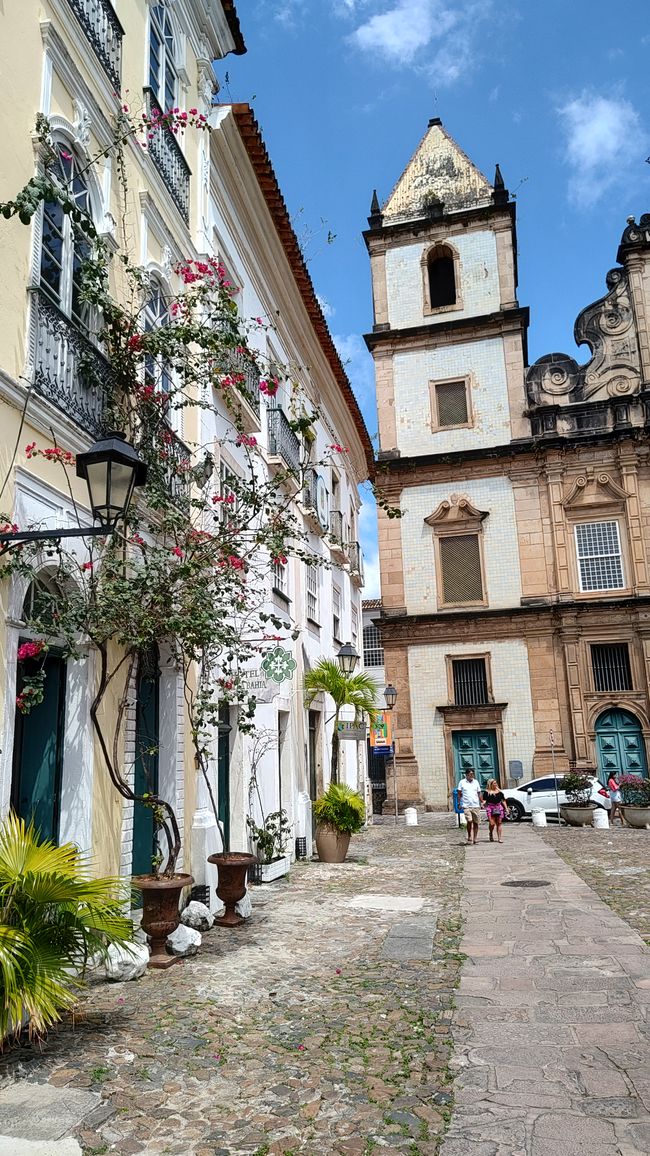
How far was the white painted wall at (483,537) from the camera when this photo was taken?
25.3 metres

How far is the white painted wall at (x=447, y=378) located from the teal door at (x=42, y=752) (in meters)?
21.4

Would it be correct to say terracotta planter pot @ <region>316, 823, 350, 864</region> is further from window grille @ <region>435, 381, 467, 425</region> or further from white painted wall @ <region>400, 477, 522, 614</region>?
window grille @ <region>435, 381, 467, 425</region>

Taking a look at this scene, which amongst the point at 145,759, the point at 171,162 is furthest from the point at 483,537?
the point at 145,759

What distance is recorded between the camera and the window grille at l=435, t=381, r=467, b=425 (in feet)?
88.2

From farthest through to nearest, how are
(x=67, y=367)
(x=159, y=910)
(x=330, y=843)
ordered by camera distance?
(x=330, y=843) < (x=67, y=367) < (x=159, y=910)

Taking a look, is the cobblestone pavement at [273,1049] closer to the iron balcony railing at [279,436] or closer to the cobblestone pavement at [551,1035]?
the cobblestone pavement at [551,1035]

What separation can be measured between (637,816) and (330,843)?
923 centimetres

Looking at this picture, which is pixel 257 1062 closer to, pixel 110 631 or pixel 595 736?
pixel 110 631

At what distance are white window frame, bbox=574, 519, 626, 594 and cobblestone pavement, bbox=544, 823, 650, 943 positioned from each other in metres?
7.64

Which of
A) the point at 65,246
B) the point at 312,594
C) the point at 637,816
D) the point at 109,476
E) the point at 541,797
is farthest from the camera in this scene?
the point at 541,797

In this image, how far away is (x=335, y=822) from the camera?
1261 centimetres

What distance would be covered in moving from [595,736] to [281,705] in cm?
1424

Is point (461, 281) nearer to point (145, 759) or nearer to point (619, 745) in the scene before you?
point (619, 745)

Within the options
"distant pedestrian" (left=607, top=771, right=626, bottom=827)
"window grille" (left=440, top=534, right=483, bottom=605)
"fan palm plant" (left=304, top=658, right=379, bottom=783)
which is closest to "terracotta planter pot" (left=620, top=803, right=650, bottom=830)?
"distant pedestrian" (left=607, top=771, right=626, bottom=827)
